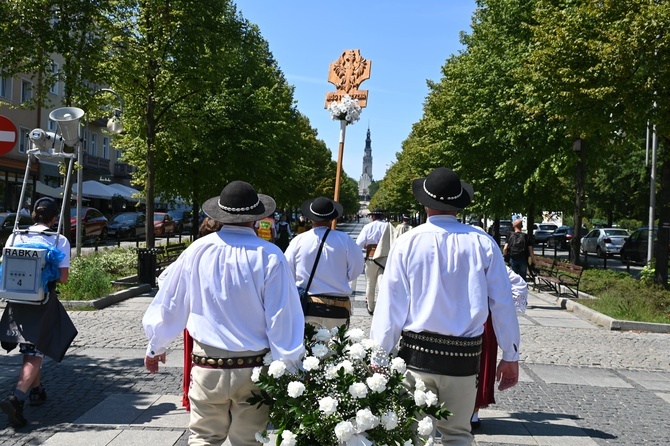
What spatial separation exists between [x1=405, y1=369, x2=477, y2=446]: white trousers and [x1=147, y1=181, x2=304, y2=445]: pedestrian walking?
0.70 metres

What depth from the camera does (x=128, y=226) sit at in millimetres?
32469

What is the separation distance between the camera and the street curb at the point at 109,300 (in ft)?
36.7

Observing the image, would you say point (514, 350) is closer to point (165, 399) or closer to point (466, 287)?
point (466, 287)

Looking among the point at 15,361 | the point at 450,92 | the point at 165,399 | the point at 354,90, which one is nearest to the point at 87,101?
the point at 354,90

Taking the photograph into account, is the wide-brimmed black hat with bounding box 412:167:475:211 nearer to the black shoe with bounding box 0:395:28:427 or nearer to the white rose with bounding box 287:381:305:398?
the white rose with bounding box 287:381:305:398

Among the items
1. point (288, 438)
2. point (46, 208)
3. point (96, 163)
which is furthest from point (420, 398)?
point (96, 163)

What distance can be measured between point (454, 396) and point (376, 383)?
2.06 ft

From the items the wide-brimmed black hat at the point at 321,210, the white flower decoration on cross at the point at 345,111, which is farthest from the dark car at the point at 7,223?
the wide-brimmed black hat at the point at 321,210

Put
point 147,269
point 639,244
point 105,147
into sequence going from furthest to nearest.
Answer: point 105,147 → point 639,244 → point 147,269

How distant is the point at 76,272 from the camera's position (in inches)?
491

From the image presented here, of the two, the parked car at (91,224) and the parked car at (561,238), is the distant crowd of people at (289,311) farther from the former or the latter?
the parked car at (561,238)

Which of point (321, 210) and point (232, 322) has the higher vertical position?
point (321, 210)

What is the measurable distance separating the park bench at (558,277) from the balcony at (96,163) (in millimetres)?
35219

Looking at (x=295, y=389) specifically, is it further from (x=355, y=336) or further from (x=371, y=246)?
(x=371, y=246)
